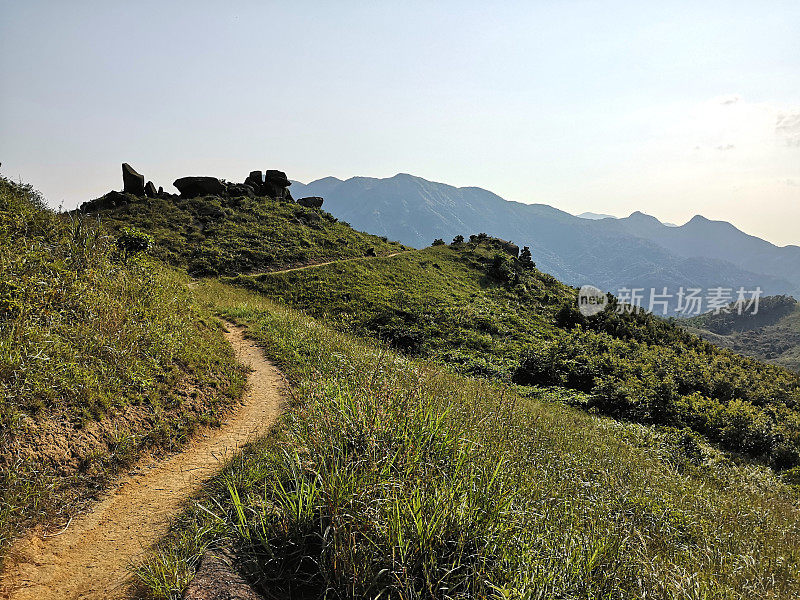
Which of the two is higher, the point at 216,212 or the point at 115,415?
the point at 216,212

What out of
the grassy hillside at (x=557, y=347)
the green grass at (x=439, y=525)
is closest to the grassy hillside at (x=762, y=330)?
the grassy hillside at (x=557, y=347)

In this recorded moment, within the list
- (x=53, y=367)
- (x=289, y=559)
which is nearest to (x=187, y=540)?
(x=289, y=559)

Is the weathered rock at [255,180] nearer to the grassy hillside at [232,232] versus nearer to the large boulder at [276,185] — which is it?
the large boulder at [276,185]

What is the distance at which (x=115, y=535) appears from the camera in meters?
4.78

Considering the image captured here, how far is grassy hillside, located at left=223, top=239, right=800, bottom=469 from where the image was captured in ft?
55.9

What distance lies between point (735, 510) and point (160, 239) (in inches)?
1230

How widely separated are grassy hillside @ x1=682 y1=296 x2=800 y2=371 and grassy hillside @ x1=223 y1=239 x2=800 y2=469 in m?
112

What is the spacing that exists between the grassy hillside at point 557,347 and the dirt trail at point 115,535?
1257 centimetres

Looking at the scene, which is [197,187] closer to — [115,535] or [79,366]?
[79,366]

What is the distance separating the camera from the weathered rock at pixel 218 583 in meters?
3.22

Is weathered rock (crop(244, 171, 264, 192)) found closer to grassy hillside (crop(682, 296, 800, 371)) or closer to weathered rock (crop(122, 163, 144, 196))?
weathered rock (crop(122, 163, 144, 196))

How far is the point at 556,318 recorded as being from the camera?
34.0m

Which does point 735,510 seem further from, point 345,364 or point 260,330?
point 260,330

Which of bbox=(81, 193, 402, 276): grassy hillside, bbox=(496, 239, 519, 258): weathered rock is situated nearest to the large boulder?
bbox=(81, 193, 402, 276): grassy hillside
